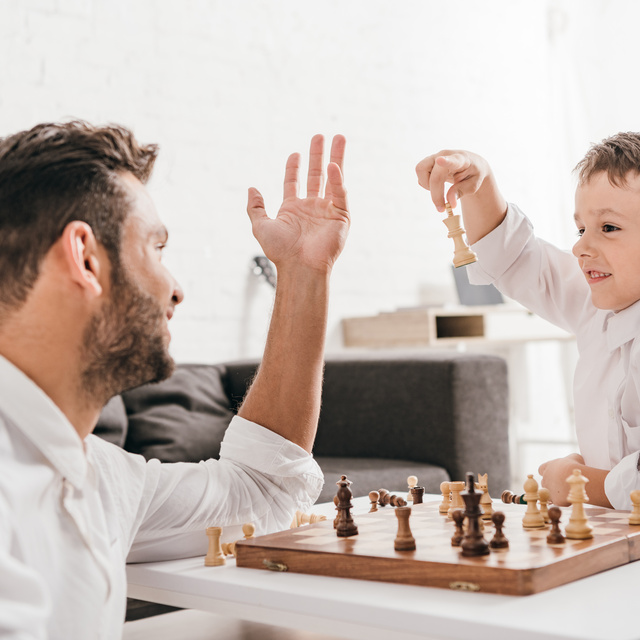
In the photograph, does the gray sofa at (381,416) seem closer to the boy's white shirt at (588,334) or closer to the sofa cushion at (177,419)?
the sofa cushion at (177,419)

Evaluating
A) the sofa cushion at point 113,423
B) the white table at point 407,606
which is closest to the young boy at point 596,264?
the white table at point 407,606

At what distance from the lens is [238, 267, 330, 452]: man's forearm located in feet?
4.11

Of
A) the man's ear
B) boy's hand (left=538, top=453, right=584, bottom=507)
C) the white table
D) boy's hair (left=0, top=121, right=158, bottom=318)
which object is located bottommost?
the white table

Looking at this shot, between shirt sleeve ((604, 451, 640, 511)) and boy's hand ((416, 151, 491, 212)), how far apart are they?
49 centimetres

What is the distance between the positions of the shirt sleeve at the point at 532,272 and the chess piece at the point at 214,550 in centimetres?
89

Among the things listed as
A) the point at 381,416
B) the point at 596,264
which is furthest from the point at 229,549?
the point at 381,416

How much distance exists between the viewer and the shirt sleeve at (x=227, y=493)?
1138mm

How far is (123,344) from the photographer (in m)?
0.94

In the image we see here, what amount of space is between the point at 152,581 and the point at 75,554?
0.24m

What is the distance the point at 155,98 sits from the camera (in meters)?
3.42

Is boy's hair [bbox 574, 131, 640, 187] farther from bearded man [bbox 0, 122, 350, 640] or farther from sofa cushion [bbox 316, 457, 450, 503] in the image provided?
sofa cushion [bbox 316, 457, 450, 503]

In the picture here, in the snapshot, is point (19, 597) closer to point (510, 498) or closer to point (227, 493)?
point (227, 493)

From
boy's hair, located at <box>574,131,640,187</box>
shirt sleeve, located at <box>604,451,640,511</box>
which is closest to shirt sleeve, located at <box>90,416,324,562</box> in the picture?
shirt sleeve, located at <box>604,451,640,511</box>

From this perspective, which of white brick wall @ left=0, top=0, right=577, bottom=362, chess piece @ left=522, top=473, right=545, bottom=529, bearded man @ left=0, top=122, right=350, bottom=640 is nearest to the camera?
bearded man @ left=0, top=122, right=350, bottom=640
